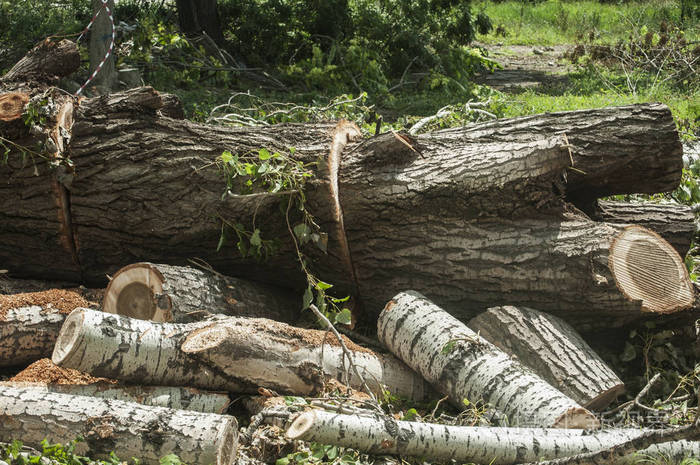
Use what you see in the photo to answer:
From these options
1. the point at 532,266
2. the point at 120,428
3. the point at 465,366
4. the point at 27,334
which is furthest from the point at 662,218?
the point at 27,334

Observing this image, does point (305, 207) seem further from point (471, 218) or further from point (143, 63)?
point (143, 63)

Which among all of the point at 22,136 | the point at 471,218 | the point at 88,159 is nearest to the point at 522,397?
the point at 471,218

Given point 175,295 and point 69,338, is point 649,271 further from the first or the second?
point 69,338

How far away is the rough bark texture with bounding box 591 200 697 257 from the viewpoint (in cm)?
474

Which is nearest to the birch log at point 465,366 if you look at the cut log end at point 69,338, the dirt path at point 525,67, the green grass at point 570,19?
the cut log end at point 69,338

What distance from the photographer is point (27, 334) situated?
435 cm

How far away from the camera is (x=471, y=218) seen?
4.63 m

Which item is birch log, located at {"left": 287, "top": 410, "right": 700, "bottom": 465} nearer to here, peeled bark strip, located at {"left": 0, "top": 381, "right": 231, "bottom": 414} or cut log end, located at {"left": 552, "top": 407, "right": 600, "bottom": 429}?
cut log end, located at {"left": 552, "top": 407, "right": 600, "bottom": 429}

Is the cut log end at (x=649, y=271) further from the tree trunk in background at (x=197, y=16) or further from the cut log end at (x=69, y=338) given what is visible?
the tree trunk in background at (x=197, y=16)

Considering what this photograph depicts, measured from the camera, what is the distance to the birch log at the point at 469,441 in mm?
3363

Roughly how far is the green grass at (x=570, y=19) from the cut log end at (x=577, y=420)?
10.9 metres

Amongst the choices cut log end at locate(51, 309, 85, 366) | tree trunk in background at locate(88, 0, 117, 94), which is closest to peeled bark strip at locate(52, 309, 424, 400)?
cut log end at locate(51, 309, 85, 366)

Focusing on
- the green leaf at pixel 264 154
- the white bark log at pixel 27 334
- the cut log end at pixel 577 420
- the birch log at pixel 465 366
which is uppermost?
the green leaf at pixel 264 154

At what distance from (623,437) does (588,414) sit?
260 millimetres
